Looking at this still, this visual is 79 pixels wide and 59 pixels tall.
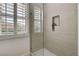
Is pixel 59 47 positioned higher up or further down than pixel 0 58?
higher up

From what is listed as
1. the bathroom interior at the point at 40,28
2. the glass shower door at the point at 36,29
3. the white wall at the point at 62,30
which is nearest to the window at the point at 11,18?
the bathroom interior at the point at 40,28

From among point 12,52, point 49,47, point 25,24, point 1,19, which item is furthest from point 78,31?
point 1,19

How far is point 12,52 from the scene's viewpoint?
1.78 metres

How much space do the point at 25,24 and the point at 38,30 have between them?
19cm

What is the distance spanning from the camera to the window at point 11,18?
174 cm

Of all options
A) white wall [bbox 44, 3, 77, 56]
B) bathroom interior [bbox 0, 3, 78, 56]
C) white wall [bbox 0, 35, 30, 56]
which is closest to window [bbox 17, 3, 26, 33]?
bathroom interior [bbox 0, 3, 78, 56]

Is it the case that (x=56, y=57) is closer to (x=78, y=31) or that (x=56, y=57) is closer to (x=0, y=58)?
(x=78, y=31)

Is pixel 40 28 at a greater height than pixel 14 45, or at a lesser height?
greater

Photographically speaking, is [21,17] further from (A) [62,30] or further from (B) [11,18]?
(A) [62,30]

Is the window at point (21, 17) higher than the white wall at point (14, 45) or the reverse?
higher

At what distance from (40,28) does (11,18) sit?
409mm

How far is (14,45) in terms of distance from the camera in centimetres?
175

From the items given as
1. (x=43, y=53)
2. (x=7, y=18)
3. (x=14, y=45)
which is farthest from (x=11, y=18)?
(x=43, y=53)

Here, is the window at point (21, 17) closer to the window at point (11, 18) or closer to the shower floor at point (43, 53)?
the window at point (11, 18)
